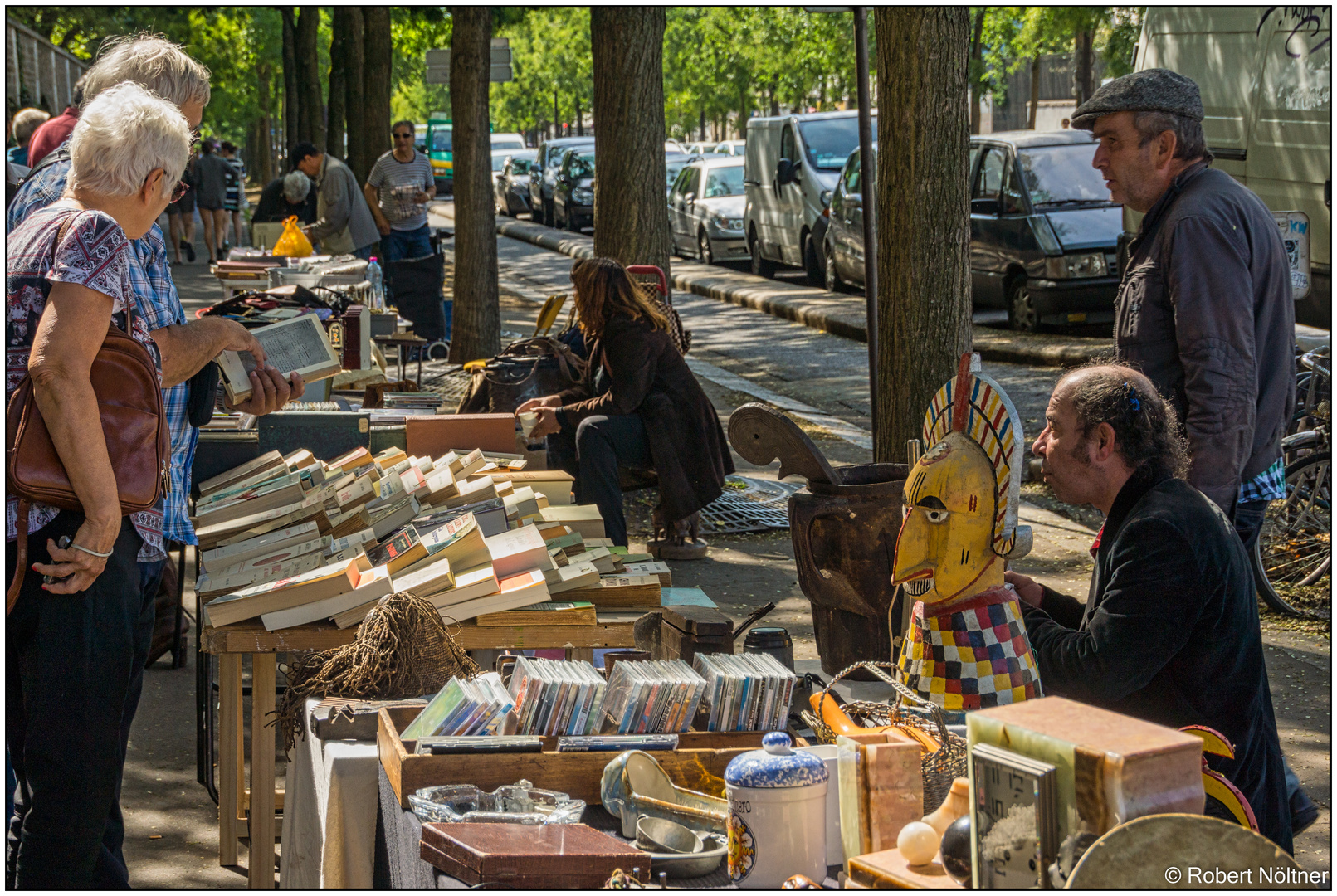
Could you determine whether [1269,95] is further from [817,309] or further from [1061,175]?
[817,309]

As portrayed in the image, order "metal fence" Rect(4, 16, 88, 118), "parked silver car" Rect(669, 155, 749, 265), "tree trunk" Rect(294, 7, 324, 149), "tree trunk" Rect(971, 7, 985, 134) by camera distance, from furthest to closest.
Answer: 1. "tree trunk" Rect(971, 7, 985, 134)
2. "parked silver car" Rect(669, 155, 749, 265)
3. "metal fence" Rect(4, 16, 88, 118)
4. "tree trunk" Rect(294, 7, 324, 149)

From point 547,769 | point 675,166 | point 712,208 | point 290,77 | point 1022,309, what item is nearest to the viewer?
point 547,769

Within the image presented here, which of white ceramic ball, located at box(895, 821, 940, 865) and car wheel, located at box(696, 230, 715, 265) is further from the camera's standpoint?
car wheel, located at box(696, 230, 715, 265)

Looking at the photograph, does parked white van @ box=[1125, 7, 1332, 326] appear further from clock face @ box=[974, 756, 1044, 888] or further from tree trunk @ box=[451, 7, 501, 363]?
clock face @ box=[974, 756, 1044, 888]

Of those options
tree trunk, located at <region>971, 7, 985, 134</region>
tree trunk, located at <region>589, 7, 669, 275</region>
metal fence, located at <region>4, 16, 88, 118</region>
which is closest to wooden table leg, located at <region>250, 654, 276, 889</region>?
tree trunk, located at <region>589, 7, 669, 275</region>

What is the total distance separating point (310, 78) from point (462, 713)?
66.6 ft

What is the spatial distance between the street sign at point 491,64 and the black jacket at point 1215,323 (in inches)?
425

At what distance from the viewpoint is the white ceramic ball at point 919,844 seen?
2.00 m

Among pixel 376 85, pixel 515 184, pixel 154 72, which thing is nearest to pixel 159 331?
pixel 154 72

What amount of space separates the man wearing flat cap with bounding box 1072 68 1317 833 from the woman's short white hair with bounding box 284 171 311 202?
10.4 m

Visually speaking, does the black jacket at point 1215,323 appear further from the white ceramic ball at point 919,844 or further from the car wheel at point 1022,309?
the car wheel at point 1022,309

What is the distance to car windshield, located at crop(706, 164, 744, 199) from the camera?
21750 millimetres

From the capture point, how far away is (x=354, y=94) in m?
18.1

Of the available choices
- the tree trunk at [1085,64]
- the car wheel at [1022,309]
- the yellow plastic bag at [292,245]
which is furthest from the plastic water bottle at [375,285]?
the tree trunk at [1085,64]
